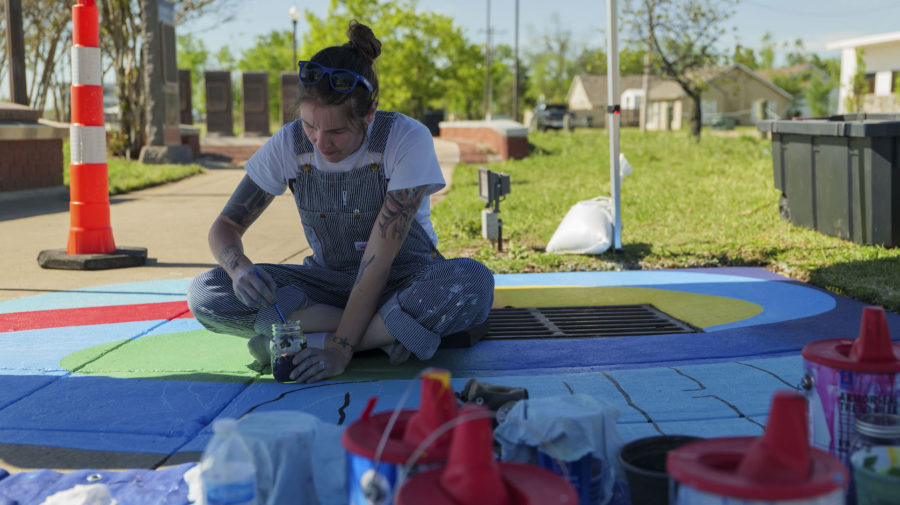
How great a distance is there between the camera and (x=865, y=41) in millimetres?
31625

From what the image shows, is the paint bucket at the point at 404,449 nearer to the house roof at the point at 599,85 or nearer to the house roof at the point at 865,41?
the house roof at the point at 865,41

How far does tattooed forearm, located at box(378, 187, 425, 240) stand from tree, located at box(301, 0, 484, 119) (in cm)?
3792

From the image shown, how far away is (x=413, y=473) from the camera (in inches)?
57.6

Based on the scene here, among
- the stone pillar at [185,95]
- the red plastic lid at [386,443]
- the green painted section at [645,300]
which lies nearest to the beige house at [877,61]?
the stone pillar at [185,95]

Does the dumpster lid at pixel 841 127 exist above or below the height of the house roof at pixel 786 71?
below

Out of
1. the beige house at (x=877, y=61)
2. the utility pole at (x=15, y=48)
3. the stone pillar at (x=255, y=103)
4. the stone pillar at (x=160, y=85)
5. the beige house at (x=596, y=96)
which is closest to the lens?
the utility pole at (x=15, y=48)

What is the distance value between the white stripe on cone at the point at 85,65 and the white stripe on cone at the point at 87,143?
0.29 meters

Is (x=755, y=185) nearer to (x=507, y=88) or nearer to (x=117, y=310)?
(x=117, y=310)

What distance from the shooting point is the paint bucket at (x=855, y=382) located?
5.57 feet

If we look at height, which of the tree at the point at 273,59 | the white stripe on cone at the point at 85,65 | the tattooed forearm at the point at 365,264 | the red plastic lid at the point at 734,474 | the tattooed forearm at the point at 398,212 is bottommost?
the red plastic lid at the point at 734,474

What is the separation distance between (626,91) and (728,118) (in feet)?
87.1

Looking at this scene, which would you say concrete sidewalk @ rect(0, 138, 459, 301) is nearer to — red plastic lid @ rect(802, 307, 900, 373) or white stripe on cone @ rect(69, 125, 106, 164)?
white stripe on cone @ rect(69, 125, 106, 164)

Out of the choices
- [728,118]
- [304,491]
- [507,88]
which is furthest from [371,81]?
[507,88]

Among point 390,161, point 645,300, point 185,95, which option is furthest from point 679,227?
point 185,95
